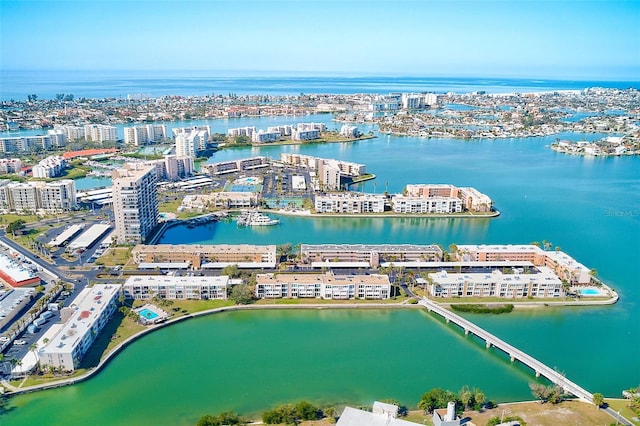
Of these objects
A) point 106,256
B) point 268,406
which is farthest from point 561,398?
point 106,256

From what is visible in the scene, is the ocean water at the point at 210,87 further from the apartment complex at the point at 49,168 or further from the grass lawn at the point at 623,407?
the grass lawn at the point at 623,407

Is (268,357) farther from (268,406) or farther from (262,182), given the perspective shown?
(262,182)

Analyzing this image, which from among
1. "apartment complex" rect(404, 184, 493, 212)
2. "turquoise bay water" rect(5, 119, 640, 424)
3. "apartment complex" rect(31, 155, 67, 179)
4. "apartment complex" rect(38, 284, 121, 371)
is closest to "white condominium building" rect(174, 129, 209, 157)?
"apartment complex" rect(31, 155, 67, 179)

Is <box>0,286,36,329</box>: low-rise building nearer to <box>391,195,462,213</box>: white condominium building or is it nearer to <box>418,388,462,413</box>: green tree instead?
<box>418,388,462,413</box>: green tree

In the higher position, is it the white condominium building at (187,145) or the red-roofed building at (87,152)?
the white condominium building at (187,145)

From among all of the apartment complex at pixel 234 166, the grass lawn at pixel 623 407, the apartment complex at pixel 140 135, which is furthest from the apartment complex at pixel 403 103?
the grass lawn at pixel 623 407

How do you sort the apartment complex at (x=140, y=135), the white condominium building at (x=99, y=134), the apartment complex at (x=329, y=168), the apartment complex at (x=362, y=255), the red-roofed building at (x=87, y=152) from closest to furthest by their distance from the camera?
the apartment complex at (x=362, y=255), the apartment complex at (x=329, y=168), the red-roofed building at (x=87, y=152), the apartment complex at (x=140, y=135), the white condominium building at (x=99, y=134)
